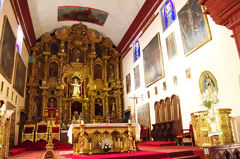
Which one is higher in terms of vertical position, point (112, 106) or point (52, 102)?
point (52, 102)

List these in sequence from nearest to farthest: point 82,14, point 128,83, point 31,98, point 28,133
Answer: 1. point 28,133
2. point 31,98
3. point 82,14
4. point 128,83

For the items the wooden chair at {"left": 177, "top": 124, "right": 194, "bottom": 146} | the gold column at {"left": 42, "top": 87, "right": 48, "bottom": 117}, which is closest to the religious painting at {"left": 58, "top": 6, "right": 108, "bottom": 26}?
the gold column at {"left": 42, "top": 87, "right": 48, "bottom": 117}

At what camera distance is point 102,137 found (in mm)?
7164

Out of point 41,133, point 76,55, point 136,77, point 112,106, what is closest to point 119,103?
point 112,106

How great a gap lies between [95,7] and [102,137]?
11628 millimetres

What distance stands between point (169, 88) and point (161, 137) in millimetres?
2708

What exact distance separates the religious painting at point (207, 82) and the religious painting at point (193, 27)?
1.27m

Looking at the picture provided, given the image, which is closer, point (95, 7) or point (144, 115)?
point (144, 115)

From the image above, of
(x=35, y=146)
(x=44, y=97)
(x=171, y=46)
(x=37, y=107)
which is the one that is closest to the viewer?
(x=171, y=46)

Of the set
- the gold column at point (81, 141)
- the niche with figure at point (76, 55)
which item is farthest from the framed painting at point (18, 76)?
the gold column at point (81, 141)

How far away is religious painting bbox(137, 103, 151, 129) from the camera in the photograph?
12938mm

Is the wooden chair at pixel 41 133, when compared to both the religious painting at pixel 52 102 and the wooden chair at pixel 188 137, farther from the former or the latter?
the wooden chair at pixel 188 137

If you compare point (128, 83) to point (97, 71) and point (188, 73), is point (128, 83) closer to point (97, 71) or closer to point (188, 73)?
point (97, 71)

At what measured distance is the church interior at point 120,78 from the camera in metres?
6.48
